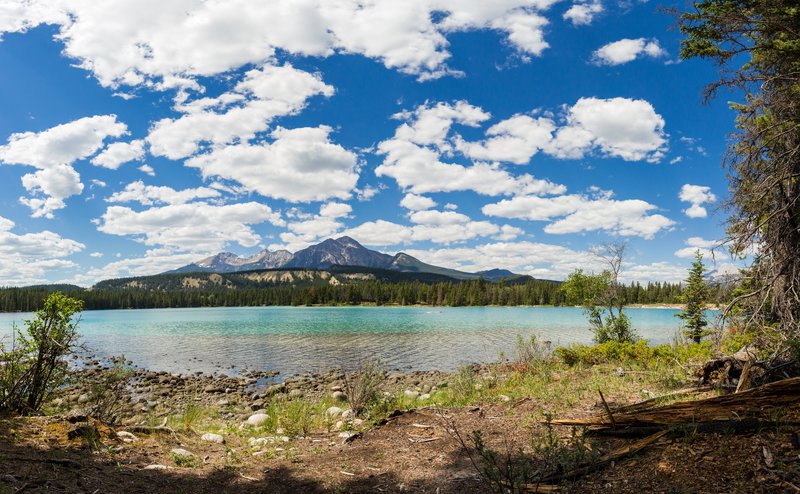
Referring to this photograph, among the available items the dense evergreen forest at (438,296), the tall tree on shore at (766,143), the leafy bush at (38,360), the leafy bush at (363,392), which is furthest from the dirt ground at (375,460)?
the dense evergreen forest at (438,296)

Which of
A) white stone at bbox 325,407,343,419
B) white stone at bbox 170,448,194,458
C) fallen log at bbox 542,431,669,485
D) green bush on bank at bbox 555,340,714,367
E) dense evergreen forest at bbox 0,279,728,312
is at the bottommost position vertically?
dense evergreen forest at bbox 0,279,728,312

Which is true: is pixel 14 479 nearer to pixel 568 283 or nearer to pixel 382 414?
pixel 382 414

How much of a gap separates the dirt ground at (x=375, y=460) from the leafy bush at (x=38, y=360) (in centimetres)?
110

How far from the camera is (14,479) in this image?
17.8 ft

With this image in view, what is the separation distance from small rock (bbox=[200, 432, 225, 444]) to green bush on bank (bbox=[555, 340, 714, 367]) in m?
13.3

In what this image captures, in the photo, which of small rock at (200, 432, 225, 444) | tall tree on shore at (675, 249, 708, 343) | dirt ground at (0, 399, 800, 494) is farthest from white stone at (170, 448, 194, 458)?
tall tree on shore at (675, 249, 708, 343)

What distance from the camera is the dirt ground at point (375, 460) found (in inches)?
→ 199

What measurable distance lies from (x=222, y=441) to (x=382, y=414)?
4314 mm

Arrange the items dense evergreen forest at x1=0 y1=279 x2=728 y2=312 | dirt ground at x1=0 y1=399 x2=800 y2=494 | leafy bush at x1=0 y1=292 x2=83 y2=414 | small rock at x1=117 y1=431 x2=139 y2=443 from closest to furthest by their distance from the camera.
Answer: dirt ground at x1=0 y1=399 x2=800 y2=494
small rock at x1=117 y1=431 x2=139 y2=443
leafy bush at x1=0 y1=292 x2=83 y2=414
dense evergreen forest at x1=0 y1=279 x2=728 y2=312

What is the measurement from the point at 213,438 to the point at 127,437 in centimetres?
188

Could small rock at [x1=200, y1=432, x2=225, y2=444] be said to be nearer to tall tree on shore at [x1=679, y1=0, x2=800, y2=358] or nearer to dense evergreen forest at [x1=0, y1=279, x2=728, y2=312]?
tall tree on shore at [x1=679, y1=0, x2=800, y2=358]

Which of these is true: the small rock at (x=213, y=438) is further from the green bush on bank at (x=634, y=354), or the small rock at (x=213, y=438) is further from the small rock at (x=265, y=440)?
the green bush on bank at (x=634, y=354)

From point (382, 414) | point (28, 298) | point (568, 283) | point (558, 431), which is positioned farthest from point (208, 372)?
point (28, 298)

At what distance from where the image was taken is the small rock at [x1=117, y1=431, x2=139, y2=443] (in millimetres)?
8281
